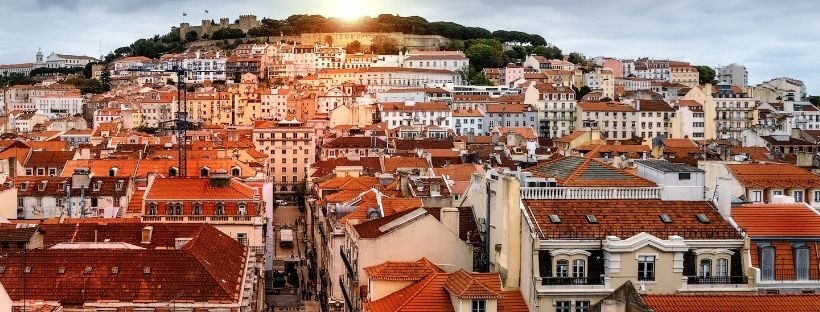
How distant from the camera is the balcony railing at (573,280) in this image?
94.9 feet

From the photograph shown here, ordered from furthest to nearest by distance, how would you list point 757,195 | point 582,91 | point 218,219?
1. point 582,91
2. point 218,219
3. point 757,195

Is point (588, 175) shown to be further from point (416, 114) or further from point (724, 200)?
point (416, 114)

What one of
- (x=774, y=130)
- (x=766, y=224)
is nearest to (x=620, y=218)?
(x=766, y=224)

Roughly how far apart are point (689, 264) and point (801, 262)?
321 centimetres

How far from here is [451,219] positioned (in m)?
35.0

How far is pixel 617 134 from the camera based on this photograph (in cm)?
14400

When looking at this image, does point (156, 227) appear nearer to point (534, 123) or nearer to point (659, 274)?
point (659, 274)

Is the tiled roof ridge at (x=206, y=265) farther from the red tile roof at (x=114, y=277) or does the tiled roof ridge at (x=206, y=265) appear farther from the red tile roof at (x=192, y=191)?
the red tile roof at (x=192, y=191)

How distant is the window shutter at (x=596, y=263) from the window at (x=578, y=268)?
0.21 metres

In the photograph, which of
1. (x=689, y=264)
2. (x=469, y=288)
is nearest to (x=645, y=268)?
(x=689, y=264)

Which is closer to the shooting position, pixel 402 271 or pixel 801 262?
pixel 801 262

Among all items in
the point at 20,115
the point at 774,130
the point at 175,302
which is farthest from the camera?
the point at 20,115

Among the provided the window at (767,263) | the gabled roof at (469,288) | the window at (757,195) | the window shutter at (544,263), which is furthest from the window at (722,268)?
the window at (757,195)

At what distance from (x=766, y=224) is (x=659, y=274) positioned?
411 centimetres
